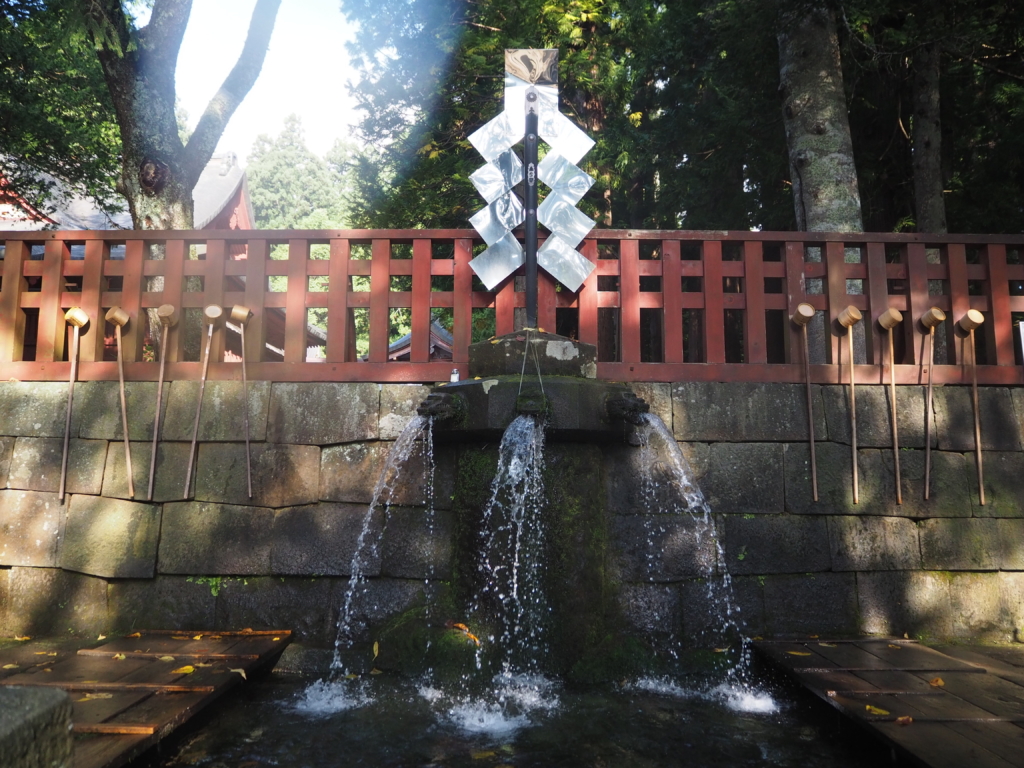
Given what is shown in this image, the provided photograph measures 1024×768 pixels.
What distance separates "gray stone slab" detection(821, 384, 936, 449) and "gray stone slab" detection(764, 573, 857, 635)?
2.89ft

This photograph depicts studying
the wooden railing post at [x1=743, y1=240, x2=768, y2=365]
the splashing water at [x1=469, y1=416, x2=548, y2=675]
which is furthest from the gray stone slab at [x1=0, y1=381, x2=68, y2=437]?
the wooden railing post at [x1=743, y1=240, x2=768, y2=365]

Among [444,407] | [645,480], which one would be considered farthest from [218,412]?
[645,480]

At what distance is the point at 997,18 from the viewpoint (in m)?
6.14

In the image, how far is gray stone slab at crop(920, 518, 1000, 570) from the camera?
4383 millimetres

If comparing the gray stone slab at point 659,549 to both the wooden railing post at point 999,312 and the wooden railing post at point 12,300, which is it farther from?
the wooden railing post at point 12,300

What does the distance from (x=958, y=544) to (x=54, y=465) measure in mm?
5574

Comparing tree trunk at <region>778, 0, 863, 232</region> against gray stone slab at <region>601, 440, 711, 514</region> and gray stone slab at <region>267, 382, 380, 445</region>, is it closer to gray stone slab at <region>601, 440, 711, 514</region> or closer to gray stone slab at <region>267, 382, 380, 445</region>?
gray stone slab at <region>601, 440, 711, 514</region>

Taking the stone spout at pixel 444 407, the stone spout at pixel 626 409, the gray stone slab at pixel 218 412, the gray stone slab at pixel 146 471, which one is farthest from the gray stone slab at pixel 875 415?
the gray stone slab at pixel 146 471

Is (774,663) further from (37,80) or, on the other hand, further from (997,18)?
(37,80)

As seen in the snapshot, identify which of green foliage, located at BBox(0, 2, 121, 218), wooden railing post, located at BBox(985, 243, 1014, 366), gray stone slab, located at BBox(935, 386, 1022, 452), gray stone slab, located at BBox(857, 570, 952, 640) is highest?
green foliage, located at BBox(0, 2, 121, 218)

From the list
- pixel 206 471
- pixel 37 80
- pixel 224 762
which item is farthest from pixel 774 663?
pixel 37 80

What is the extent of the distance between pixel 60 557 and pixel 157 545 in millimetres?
598

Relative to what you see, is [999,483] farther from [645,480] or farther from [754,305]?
[645,480]

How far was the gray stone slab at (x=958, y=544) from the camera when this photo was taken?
438 cm
